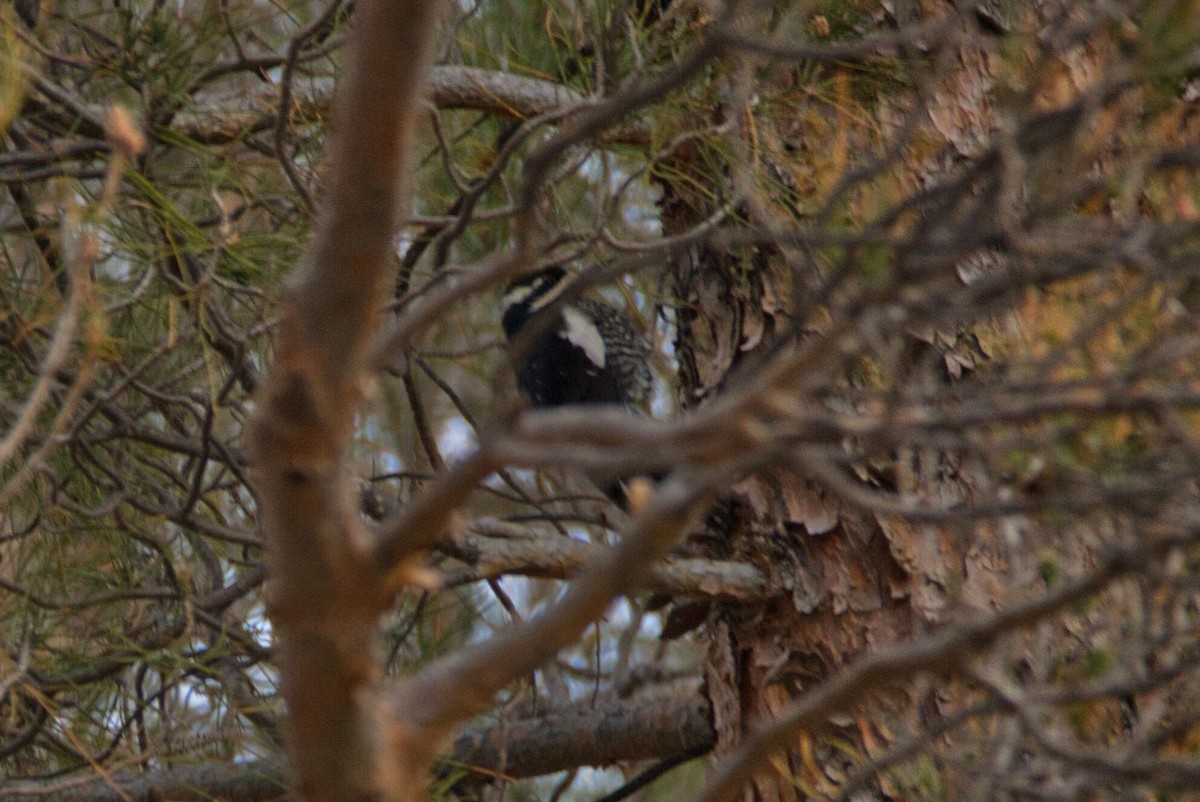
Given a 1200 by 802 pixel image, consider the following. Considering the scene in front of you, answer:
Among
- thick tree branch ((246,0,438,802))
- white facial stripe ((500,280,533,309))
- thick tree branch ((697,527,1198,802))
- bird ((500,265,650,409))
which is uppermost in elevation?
white facial stripe ((500,280,533,309))

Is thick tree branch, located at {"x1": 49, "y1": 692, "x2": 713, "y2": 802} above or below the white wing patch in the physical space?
below

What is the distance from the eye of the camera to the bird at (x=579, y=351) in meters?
2.91

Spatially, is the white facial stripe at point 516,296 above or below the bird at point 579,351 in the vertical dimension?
above

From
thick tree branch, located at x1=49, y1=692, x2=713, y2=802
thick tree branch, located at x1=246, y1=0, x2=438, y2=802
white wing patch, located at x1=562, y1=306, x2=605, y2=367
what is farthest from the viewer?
white wing patch, located at x1=562, y1=306, x2=605, y2=367

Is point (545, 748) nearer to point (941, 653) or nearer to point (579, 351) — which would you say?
point (579, 351)

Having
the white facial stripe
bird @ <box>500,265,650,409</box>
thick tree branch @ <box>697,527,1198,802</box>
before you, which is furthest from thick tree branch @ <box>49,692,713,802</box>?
thick tree branch @ <box>697,527,1198,802</box>

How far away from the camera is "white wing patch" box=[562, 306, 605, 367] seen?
9.51 feet

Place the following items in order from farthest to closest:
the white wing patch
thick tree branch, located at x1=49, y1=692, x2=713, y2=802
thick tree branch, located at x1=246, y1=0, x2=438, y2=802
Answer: the white wing patch
thick tree branch, located at x1=49, y1=692, x2=713, y2=802
thick tree branch, located at x1=246, y1=0, x2=438, y2=802

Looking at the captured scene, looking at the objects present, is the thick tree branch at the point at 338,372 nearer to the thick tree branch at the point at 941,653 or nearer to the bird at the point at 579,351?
the thick tree branch at the point at 941,653

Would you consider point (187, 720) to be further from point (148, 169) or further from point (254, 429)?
point (254, 429)

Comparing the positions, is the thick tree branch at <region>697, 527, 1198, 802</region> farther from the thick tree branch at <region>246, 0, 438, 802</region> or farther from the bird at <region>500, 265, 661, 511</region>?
the bird at <region>500, 265, 661, 511</region>

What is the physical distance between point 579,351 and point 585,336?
0.04 m

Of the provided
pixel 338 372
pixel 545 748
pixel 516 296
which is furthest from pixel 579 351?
pixel 338 372

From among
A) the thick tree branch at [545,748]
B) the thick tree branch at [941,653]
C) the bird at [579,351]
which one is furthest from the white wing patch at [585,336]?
the thick tree branch at [941,653]
